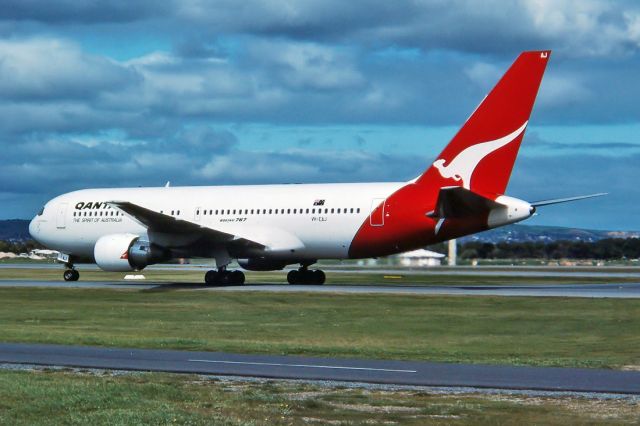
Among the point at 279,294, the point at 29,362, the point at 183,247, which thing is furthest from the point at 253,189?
the point at 29,362

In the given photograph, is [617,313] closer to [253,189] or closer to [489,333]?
[489,333]

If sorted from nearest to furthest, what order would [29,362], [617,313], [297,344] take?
[29,362] < [297,344] < [617,313]

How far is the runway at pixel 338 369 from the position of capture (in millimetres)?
15875

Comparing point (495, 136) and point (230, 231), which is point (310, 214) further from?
point (495, 136)

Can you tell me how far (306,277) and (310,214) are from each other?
403 cm

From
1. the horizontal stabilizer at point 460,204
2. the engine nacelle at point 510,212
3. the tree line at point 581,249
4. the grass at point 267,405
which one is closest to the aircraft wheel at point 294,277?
the horizontal stabilizer at point 460,204

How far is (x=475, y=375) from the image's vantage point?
16828 mm

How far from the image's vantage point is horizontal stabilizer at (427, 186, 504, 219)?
124ft

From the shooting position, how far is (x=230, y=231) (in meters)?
46.8

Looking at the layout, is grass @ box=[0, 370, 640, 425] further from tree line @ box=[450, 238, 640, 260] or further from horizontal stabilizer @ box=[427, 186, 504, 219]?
tree line @ box=[450, 238, 640, 260]

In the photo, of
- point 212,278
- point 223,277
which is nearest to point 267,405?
point 223,277

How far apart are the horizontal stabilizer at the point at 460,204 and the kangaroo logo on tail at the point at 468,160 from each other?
4.70ft

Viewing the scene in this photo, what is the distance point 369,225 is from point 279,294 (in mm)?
5771

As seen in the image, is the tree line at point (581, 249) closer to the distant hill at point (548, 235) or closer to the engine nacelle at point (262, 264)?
the distant hill at point (548, 235)
